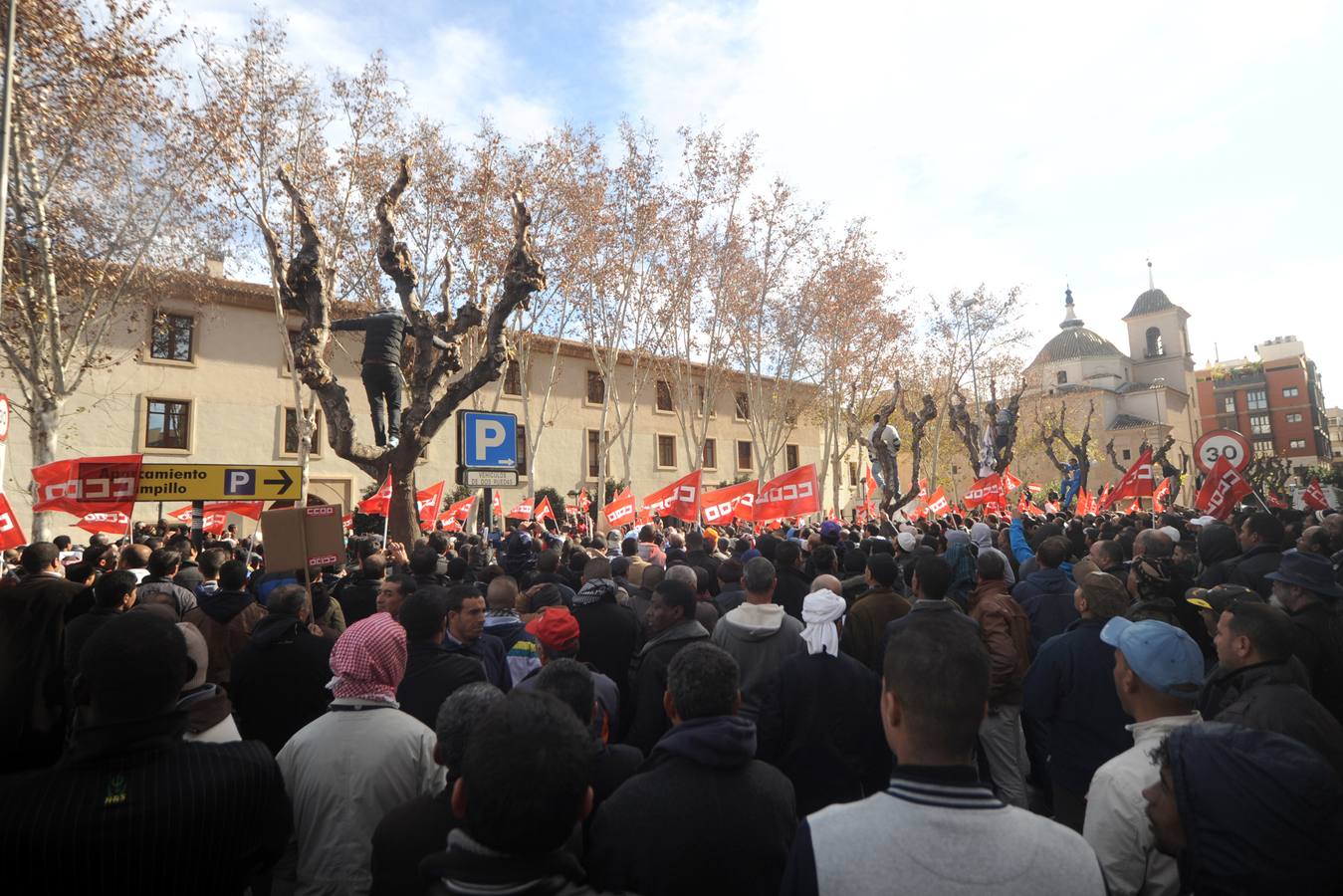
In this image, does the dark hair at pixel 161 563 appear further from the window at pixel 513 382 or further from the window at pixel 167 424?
the window at pixel 513 382

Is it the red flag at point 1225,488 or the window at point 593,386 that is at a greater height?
the window at point 593,386

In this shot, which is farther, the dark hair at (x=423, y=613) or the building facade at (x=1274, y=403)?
the building facade at (x=1274, y=403)

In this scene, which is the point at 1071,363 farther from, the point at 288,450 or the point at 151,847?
the point at 151,847

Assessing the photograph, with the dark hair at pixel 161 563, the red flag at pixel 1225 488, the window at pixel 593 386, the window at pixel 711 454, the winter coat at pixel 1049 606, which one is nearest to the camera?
the winter coat at pixel 1049 606

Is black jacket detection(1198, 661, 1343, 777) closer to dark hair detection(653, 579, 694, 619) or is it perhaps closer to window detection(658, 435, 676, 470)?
dark hair detection(653, 579, 694, 619)

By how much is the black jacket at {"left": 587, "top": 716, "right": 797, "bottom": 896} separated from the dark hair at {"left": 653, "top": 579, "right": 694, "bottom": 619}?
1932 millimetres

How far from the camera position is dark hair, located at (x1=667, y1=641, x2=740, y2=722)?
253cm

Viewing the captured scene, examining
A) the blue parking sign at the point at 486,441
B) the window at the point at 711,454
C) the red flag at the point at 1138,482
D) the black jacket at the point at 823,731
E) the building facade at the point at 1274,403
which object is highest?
the building facade at the point at 1274,403

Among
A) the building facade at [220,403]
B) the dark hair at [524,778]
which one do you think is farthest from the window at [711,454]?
the dark hair at [524,778]

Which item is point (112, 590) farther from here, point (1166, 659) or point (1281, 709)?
point (1281, 709)

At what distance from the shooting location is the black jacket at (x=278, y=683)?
4117 millimetres

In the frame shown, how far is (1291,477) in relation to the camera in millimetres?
62875

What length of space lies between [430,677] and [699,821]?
194 centimetres

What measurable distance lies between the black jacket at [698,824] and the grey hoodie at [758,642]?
6.09 ft
